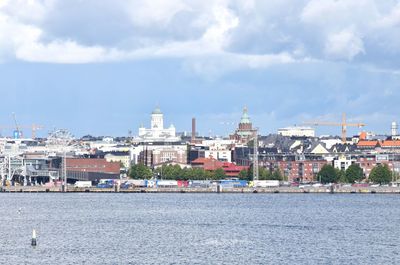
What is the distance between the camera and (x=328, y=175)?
5640 inches

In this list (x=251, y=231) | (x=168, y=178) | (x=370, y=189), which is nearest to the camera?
(x=251, y=231)

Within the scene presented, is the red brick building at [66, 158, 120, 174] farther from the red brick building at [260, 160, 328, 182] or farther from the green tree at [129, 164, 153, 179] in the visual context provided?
the red brick building at [260, 160, 328, 182]

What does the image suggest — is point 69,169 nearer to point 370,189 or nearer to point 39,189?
point 39,189

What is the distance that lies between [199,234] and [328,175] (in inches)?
3334

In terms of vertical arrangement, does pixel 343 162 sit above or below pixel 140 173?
above

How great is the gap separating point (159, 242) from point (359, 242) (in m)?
Answer: 7.96

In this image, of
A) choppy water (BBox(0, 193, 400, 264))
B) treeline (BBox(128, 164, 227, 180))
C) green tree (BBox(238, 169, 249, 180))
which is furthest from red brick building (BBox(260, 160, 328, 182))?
choppy water (BBox(0, 193, 400, 264))

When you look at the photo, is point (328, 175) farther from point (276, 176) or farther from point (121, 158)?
point (121, 158)

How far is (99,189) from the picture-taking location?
129 meters

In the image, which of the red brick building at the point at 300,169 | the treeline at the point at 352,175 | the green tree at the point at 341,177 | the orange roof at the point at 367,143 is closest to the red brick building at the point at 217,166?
the red brick building at the point at 300,169

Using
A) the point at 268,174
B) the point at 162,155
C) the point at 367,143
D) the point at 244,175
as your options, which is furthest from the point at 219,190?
the point at 367,143

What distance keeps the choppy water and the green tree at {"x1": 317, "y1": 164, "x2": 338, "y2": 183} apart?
53.9 meters

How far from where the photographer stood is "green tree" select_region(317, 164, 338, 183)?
143000mm

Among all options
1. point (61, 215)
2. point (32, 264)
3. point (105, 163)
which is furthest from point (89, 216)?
point (105, 163)
